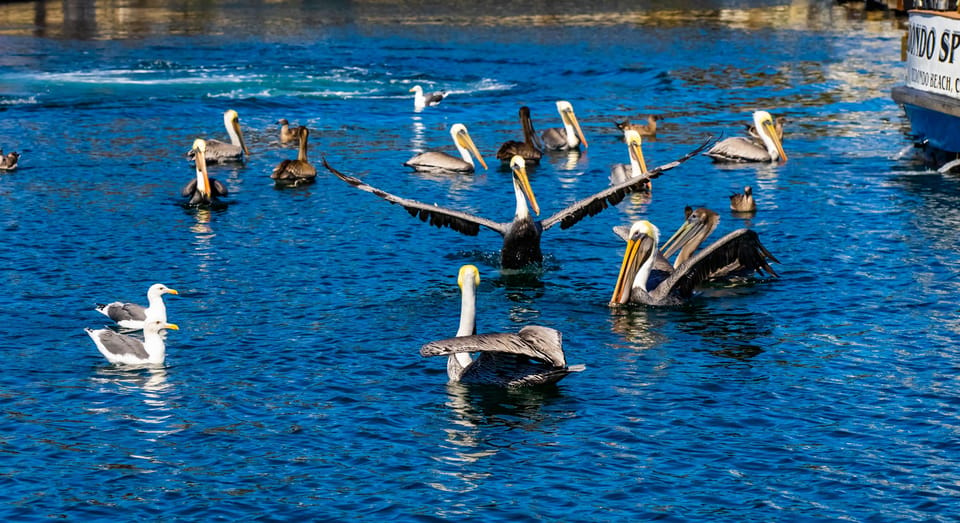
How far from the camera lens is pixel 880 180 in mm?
23672

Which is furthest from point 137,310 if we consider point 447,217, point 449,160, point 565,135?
point 565,135

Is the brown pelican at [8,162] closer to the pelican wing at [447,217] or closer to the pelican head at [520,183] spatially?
the pelican wing at [447,217]

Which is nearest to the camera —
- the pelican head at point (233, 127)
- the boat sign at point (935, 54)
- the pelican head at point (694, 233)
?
the pelican head at point (694, 233)

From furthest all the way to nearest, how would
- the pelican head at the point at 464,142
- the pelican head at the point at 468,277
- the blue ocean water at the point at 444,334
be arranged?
1. the pelican head at the point at 464,142
2. the pelican head at the point at 468,277
3. the blue ocean water at the point at 444,334

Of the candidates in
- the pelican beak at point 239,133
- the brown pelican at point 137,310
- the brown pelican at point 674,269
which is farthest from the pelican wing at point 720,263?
the pelican beak at point 239,133

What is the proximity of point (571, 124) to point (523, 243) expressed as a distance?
1108 centimetres

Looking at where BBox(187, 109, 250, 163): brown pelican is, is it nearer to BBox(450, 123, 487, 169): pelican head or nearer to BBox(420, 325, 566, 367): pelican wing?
BBox(450, 123, 487, 169): pelican head

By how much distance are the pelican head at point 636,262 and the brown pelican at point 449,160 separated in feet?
31.3

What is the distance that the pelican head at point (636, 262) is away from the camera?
15.8 meters

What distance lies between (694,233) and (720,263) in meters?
1.59

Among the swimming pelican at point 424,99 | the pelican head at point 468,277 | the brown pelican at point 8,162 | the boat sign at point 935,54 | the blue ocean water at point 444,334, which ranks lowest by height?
the blue ocean water at point 444,334

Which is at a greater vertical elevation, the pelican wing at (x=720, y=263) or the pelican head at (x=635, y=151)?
the pelican head at (x=635, y=151)

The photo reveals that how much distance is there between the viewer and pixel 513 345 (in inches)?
475

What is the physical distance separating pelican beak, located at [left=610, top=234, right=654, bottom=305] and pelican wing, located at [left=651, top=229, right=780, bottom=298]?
1.05ft
